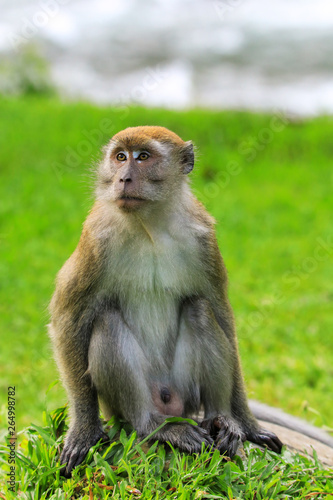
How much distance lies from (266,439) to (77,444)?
1.06m

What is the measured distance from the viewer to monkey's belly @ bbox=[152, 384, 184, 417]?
354 centimetres

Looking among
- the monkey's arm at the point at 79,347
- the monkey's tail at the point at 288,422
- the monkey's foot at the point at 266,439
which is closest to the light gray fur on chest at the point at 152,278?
the monkey's arm at the point at 79,347

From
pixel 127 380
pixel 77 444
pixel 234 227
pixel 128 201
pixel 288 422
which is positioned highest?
pixel 128 201

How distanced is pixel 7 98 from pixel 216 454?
1256 centimetres

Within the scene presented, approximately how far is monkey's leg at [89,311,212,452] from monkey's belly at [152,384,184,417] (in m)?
0.11

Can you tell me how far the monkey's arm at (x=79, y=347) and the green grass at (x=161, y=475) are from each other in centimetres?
10

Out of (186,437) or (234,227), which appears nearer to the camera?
(186,437)

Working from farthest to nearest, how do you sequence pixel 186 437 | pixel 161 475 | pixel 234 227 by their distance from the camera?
pixel 234 227
pixel 186 437
pixel 161 475

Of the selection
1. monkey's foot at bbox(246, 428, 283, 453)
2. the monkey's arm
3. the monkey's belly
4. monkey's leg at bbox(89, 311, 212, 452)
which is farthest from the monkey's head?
monkey's foot at bbox(246, 428, 283, 453)

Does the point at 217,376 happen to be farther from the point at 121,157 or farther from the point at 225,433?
the point at 121,157

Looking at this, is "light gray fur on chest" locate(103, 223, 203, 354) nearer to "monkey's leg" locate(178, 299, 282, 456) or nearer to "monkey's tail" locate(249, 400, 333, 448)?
"monkey's leg" locate(178, 299, 282, 456)

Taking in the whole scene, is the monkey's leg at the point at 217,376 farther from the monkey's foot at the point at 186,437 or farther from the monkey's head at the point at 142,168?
the monkey's head at the point at 142,168

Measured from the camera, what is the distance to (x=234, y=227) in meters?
9.58

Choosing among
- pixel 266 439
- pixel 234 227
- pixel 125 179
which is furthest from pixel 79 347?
pixel 234 227
